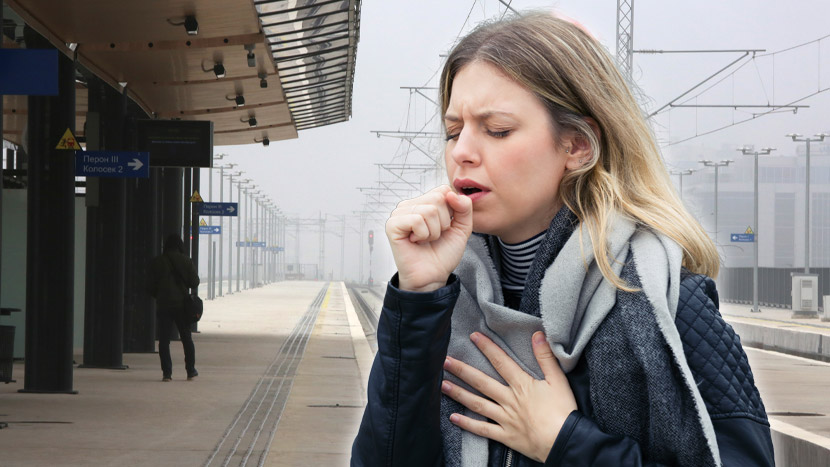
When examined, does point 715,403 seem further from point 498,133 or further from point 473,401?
point 498,133

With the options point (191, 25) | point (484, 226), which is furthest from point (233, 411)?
point (484, 226)

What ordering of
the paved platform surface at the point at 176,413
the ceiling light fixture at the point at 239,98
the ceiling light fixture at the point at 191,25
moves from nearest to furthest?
the paved platform surface at the point at 176,413 < the ceiling light fixture at the point at 191,25 < the ceiling light fixture at the point at 239,98

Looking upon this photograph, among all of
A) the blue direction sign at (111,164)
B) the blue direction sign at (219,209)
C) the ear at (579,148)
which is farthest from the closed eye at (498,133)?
the blue direction sign at (219,209)

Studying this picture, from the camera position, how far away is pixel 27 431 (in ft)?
33.4

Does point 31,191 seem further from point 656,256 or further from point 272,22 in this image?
point 656,256

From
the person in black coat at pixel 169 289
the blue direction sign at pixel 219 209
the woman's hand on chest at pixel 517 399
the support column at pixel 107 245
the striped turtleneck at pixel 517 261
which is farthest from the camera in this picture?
the blue direction sign at pixel 219 209

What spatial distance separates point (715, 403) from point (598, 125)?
50 cm

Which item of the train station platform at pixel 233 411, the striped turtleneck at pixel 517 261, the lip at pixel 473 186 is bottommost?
Answer: the train station platform at pixel 233 411

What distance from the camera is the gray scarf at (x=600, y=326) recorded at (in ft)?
5.72

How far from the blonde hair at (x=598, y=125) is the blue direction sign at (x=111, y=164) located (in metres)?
11.8

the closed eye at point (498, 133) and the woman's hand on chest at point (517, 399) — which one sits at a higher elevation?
the closed eye at point (498, 133)

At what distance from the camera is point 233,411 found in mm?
11891

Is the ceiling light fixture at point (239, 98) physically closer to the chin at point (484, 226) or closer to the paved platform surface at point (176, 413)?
the paved platform surface at point (176, 413)

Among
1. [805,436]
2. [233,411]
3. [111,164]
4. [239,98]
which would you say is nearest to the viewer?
[805,436]
